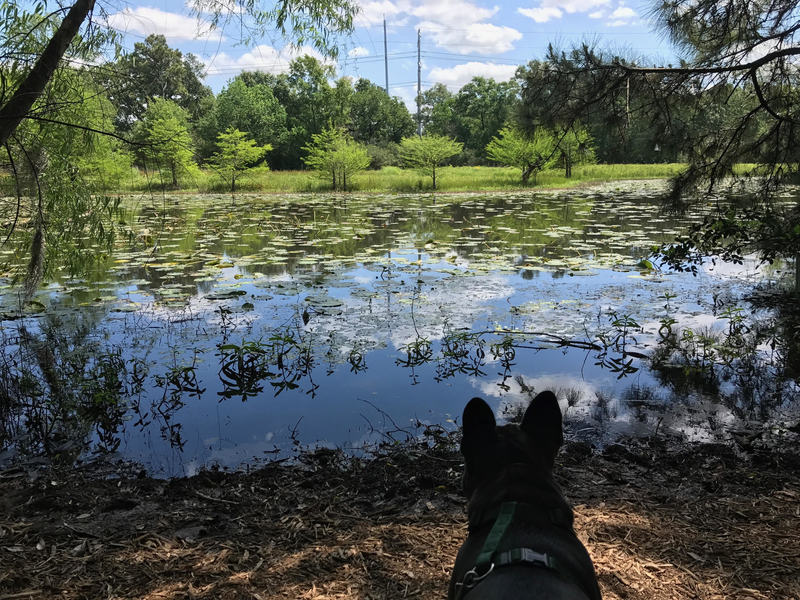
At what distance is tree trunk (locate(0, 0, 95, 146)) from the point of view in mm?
3013

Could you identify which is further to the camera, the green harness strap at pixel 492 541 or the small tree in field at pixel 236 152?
the small tree in field at pixel 236 152

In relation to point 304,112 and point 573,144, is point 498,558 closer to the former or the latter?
point 573,144

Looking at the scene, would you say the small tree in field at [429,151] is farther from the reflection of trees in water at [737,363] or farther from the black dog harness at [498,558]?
the black dog harness at [498,558]

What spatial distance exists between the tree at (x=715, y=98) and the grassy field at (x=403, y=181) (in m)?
22.9

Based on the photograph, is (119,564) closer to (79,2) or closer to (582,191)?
(79,2)

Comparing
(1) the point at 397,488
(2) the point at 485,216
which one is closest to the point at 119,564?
(1) the point at 397,488

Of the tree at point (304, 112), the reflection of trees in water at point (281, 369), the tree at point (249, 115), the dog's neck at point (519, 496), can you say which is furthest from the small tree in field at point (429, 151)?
the dog's neck at point (519, 496)

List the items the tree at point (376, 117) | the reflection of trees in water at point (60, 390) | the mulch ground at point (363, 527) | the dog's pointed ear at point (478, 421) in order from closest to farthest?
the dog's pointed ear at point (478, 421)
the mulch ground at point (363, 527)
the reflection of trees in water at point (60, 390)
the tree at point (376, 117)

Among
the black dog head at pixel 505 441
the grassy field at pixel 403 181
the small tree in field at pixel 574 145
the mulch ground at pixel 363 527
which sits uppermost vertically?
the grassy field at pixel 403 181

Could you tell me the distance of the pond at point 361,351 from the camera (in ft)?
13.5

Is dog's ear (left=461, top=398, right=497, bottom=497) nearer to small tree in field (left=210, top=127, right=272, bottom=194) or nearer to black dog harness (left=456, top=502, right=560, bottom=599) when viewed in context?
black dog harness (left=456, top=502, right=560, bottom=599)

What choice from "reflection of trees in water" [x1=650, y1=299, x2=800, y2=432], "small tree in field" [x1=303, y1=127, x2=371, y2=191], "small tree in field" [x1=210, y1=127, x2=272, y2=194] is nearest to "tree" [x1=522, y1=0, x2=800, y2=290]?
"reflection of trees in water" [x1=650, y1=299, x2=800, y2=432]

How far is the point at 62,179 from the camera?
A: 171 inches

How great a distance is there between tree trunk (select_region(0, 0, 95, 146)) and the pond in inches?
65.0
